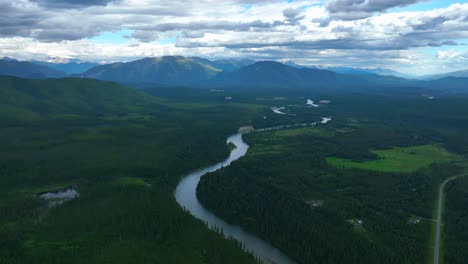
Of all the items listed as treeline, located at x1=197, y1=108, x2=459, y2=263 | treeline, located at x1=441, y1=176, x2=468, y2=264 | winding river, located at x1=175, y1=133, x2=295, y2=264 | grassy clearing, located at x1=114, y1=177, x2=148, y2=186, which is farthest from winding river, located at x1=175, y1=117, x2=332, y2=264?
treeline, located at x1=441, y1=176, x2=468, y2=264

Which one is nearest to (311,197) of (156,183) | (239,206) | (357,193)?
(357,193)

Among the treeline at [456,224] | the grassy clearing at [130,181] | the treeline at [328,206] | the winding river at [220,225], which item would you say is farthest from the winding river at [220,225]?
the treeline at [456,224]

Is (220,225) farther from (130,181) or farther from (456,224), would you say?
(456,224)

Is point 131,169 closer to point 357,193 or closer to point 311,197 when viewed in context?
point 311,197

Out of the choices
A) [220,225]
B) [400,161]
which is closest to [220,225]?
[220,225]

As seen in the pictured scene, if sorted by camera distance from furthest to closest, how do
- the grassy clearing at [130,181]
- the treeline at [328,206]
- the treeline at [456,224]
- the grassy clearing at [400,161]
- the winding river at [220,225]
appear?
the grassy clearing at [400,161] → the grassy clearing at [130,181] → the winding river at [220,225] → the treeline at [328,206] → the treeline at [456,224]

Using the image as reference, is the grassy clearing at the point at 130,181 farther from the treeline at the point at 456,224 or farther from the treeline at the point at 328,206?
the treeline at the point at 456,224

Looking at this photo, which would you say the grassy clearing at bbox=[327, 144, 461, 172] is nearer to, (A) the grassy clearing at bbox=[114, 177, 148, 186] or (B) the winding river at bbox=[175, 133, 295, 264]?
(B) the winding river at bbox=[175, 133, 295, 264]

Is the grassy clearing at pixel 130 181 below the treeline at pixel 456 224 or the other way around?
below
